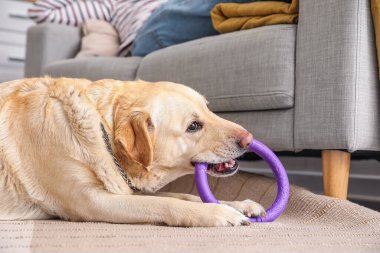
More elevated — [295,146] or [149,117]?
[149,117]

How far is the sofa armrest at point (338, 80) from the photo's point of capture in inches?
61.9

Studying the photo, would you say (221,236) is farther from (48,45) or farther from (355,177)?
(48,45)

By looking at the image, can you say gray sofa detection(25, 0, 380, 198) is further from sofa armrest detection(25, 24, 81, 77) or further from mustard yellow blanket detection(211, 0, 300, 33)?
sofa armrest detection(25, 24, 81, 77)

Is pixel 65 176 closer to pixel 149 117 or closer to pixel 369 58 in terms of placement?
pixel 149 117

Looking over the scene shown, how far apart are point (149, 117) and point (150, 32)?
1502 mm

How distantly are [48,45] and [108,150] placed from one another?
2.24 m

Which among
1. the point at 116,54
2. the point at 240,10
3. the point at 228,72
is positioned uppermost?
the point at 240,10

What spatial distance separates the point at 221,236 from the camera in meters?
1.11

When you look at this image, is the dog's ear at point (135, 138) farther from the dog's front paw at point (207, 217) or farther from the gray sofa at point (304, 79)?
the gray sofa at point (304, 79)

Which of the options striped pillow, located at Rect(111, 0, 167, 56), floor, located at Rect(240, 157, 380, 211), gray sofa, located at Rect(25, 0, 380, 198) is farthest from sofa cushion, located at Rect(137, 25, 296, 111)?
striped pillow, located at Rect(111, 0, 167, 56)

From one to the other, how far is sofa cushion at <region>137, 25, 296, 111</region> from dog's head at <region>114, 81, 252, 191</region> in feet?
1.21

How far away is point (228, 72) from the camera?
6.25 ft

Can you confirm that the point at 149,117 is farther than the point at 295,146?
No

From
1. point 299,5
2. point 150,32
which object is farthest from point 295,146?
point 150,32
